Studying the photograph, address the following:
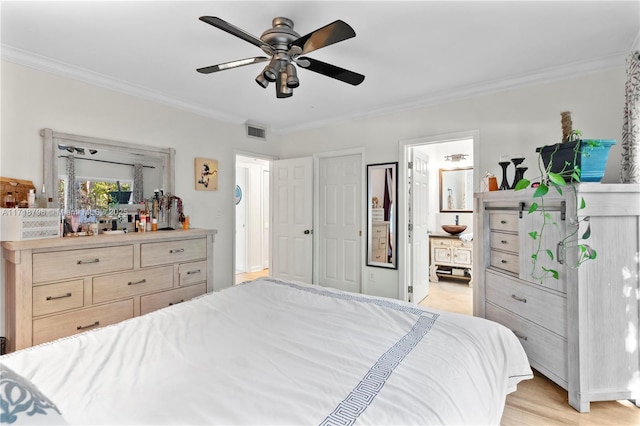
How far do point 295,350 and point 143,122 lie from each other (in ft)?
9.80

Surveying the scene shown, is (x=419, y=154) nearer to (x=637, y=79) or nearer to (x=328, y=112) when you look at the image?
(x=328, y=112)

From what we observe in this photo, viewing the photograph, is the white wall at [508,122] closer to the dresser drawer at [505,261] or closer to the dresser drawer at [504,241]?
the dresser drawer at [504,241]

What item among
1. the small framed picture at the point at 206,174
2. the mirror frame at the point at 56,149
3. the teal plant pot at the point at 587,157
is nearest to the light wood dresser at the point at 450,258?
the teal plant pot at the point at 587,157

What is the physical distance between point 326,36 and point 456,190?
15.9 feet

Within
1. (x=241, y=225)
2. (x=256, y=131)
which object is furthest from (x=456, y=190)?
(x=241, y=225)

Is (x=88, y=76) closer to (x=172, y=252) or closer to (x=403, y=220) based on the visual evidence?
(x=172, y=252)

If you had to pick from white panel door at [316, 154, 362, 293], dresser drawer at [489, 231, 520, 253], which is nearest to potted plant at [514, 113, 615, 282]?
dresser drawer at [489, 231, 520, 253]

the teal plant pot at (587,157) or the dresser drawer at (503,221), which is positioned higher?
the teal plant pot at (587,157)

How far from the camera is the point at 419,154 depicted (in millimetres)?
3971

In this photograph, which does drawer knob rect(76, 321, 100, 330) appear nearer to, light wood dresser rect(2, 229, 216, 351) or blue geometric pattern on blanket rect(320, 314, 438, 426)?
light wood dresser rect(2, 229, 216, 351)

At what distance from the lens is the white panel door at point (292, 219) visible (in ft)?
14.2

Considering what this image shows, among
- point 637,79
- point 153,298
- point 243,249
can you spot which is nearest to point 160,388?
point 153,298

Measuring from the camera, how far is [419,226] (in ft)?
13.2

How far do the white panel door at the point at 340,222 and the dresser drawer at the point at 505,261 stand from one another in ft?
5.58
